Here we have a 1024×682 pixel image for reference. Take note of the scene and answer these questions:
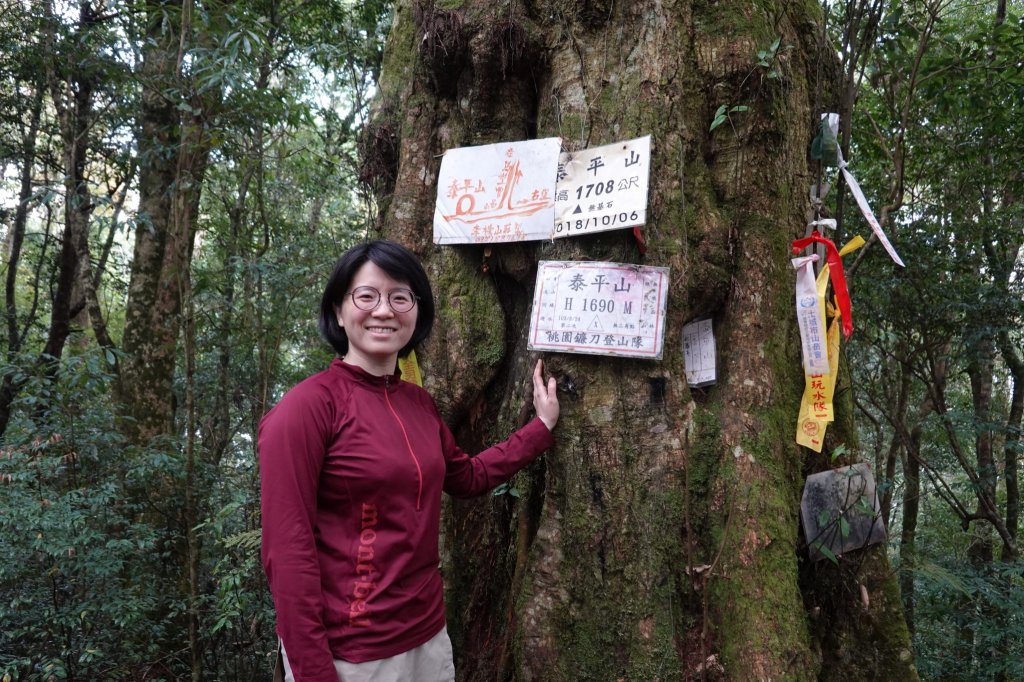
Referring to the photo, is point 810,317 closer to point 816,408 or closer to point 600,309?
point 816,408

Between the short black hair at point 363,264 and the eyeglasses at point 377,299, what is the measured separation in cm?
4

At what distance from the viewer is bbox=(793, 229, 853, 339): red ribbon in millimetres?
2797

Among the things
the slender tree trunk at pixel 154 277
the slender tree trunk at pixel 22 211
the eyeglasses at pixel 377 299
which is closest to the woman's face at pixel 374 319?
the eyeglasses at pixel 377 299

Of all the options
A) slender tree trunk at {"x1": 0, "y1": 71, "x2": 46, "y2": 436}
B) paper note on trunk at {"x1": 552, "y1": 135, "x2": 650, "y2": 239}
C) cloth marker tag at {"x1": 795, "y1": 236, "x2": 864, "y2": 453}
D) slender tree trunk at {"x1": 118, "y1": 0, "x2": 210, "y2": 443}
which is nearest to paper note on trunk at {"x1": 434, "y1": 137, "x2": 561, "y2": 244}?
paper note on trunk at {"x1": 552, "y1": 135, "x2": 650, "y2": 239}

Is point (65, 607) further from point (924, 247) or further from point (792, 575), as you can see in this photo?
point (924, 247)

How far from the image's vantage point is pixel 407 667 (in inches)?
76.7

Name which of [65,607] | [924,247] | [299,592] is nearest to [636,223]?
[299,592]

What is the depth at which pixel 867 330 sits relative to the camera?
7.50 meters

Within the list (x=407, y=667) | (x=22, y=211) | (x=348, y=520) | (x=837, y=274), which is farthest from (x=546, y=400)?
(x=22, y=211)

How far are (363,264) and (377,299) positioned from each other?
13 centimetres

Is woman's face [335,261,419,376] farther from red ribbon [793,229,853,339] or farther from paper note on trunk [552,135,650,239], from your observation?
red ribbon [793,229,853,339]

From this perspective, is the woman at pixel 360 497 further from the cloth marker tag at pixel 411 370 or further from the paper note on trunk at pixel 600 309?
the cloth marker tag at pixel 411 370

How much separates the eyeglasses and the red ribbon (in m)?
1.74

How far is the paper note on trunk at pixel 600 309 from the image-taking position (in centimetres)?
252
